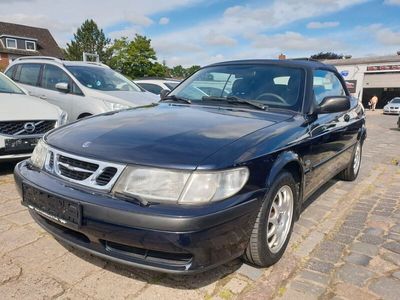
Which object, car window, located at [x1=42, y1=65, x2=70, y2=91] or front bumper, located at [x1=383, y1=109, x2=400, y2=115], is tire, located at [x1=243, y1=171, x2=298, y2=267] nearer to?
car window, located at [x1=42, y1=65, x2=70, y2=91]

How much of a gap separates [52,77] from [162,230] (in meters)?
5.96

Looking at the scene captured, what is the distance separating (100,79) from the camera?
23.0ft

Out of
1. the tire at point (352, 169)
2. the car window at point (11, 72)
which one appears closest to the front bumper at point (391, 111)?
the tire at point (352, 169)

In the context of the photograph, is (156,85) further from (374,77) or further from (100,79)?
(374,77)

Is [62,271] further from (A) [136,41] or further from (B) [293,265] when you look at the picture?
(A) [136,41]

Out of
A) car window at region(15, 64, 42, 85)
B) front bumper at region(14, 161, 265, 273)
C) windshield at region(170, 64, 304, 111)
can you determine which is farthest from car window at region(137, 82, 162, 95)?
front bumper at region(14, 161, 265, 273)

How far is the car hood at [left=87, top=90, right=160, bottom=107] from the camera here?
624cm

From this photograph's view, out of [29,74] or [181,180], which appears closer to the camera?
[181,180]

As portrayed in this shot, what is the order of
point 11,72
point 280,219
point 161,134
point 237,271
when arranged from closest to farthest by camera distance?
1. point 161,134
2. point 237,271
3. point 280,219
4. point 11,72

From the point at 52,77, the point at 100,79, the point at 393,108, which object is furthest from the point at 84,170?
the point at 393,108

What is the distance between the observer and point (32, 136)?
15.1ft

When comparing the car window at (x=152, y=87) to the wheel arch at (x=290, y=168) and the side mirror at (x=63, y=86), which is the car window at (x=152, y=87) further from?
the wheel arch at (x=290, y=168)

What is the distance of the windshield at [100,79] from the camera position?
6707 mm

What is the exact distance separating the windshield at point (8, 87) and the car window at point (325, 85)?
4.45m
